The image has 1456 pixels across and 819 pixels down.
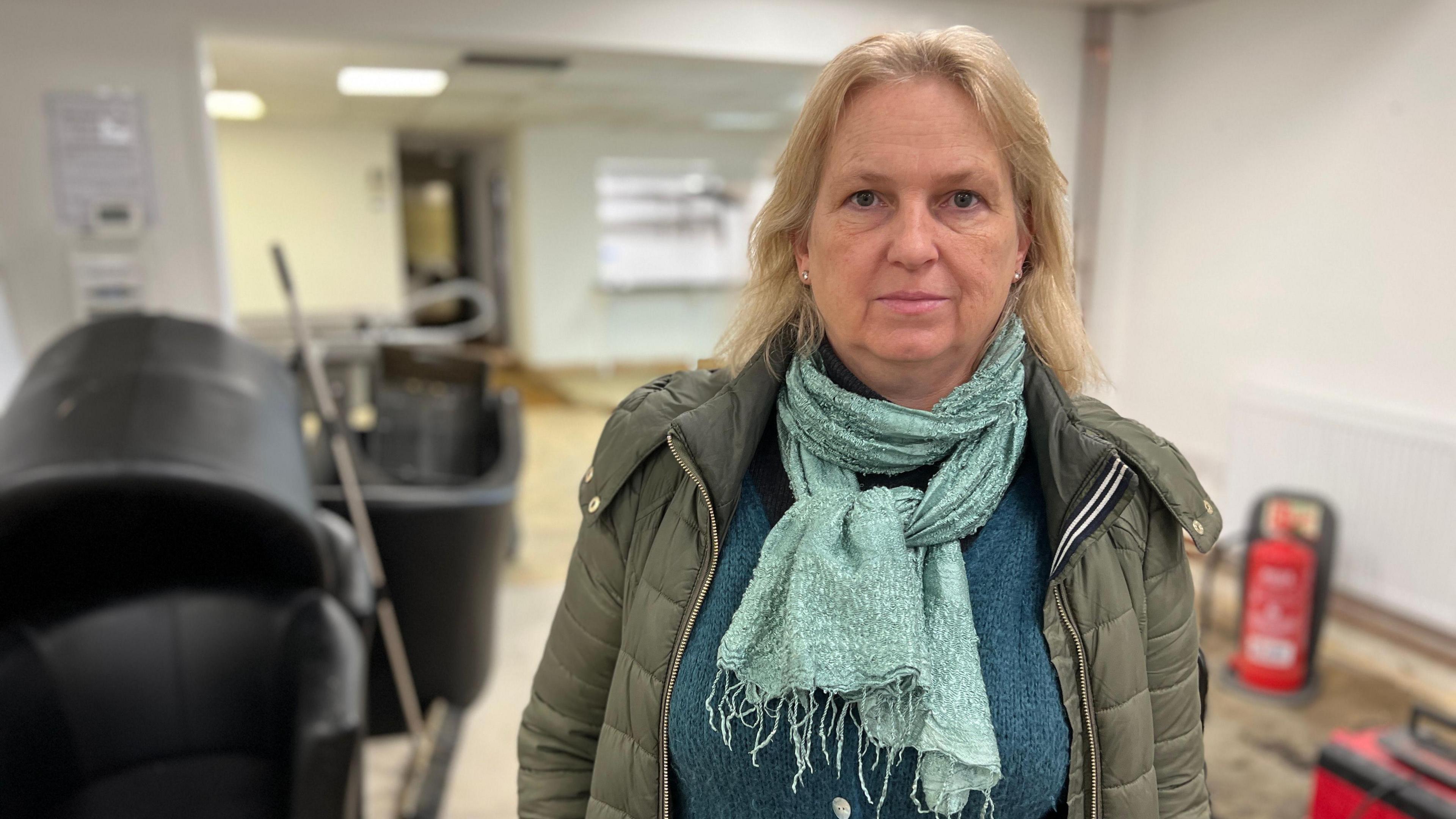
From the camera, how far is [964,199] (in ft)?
2.50

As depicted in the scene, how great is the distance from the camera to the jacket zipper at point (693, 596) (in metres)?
0.87

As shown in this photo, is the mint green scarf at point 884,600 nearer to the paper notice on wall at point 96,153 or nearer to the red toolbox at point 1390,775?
the red toolbox at point 1390,775

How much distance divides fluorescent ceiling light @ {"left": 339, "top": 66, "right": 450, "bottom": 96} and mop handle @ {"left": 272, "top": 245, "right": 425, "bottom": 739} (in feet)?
11.8

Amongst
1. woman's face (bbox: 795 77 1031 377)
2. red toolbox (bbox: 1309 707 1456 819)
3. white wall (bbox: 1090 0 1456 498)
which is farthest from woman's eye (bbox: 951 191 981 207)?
red toolbox (bbox: 1309 707 1456 819)

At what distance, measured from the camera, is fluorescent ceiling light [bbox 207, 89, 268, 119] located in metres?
6.80

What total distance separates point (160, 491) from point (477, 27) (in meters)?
2.10

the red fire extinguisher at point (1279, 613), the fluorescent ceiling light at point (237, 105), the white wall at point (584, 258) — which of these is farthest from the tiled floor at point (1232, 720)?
the white wall at point (584, 258)

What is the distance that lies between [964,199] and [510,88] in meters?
6.43

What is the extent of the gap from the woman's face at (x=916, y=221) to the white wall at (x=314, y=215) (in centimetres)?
807

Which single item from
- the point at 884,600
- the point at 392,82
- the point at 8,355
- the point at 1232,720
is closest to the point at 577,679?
the point at 884,600

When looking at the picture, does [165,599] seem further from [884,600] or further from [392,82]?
[392,82]

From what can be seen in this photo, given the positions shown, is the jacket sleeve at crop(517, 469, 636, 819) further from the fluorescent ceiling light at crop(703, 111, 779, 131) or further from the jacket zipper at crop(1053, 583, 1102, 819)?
the fluorescent ceiling light at crop(703, 111, 779, 131)

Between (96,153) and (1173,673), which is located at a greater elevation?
(96,153)

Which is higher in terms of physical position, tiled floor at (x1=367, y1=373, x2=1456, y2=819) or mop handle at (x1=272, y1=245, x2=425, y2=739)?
mop handle at (x1=272, y1=245, x2=425, y2=739)
